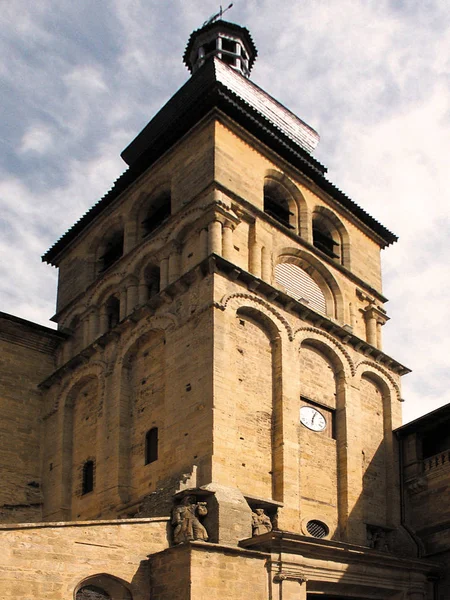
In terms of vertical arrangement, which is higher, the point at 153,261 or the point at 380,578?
the point at 153,261

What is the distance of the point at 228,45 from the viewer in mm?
32406

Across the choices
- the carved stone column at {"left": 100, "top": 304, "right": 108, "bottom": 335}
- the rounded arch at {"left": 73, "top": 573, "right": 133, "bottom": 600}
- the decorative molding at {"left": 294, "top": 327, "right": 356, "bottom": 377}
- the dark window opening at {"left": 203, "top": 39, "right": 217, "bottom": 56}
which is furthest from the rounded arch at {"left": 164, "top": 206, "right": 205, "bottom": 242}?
the dark window opening at {"left": 203, "top": 39, "right": 217, "bottom": 56}

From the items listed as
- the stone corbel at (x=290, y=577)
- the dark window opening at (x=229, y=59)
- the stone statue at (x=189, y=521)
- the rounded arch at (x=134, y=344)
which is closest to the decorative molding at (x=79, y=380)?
the rounded arch at (x=134, y=344)

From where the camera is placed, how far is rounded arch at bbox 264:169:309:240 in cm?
2520

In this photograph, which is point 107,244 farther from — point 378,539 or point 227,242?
point 378,539

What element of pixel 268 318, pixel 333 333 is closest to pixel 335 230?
pixel 333 333

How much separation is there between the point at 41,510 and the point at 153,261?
7555 mm

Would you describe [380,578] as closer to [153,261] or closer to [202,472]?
[202,472]

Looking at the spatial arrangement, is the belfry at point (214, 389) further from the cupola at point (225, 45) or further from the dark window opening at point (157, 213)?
the cupola at point (225, 45)

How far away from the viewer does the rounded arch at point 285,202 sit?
25.2 metres

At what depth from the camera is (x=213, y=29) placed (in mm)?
32312

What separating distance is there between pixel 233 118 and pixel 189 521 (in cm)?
1219

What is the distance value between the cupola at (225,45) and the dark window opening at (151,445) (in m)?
16.1

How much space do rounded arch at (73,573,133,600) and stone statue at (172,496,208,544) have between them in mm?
1435
